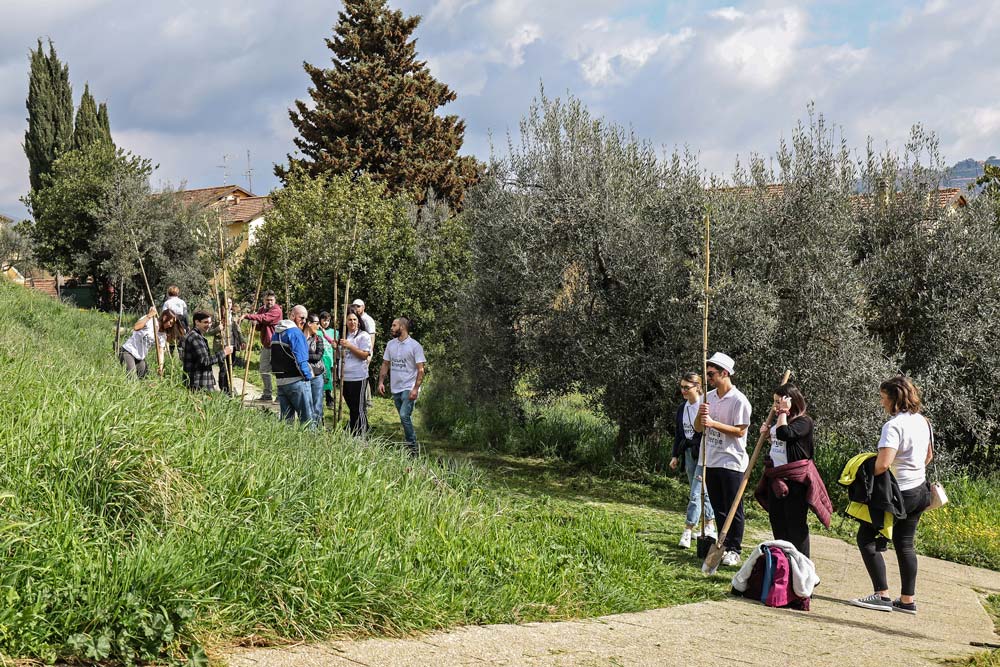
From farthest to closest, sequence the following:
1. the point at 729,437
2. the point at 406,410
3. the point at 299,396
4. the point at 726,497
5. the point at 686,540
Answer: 1. the point at 406,410
2. the point at 299,396
3. the point at 686,540
4. the point at 726,497
5. the point at 729,437

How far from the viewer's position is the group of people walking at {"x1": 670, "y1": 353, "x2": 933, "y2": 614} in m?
6.44

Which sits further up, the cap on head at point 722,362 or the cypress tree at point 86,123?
the cypress tree at point 86,123

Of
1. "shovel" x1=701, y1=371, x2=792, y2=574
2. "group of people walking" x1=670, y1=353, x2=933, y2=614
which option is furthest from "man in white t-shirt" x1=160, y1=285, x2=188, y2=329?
"shovel" x1=701, y1=371, x2=792, y2=574

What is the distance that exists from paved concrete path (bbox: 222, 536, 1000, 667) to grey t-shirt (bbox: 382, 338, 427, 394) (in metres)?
5.09

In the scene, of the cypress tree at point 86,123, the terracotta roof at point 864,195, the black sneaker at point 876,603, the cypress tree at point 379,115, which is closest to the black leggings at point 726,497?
the black sneaker at point 876,603

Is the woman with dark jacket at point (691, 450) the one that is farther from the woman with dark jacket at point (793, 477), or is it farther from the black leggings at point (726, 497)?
the woman with dark jacket at point (793, 477)

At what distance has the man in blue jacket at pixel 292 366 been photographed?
1002 cm

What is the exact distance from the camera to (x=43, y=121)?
39188 millimetres

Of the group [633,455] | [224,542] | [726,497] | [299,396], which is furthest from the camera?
[633,455]

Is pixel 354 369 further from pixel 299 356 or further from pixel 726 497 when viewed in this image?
pixel 726 497

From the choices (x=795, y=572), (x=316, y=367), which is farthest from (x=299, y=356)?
(x=795, y=572)

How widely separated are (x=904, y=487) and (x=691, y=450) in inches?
95.6

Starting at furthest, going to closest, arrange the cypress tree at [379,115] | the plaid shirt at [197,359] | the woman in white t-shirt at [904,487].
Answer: the cypress tree at [379,115]
the plaid shirt at [197,359]
the woman in white t-shirt at [904,487]

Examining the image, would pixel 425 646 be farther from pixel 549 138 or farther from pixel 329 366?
pixel 549 138
